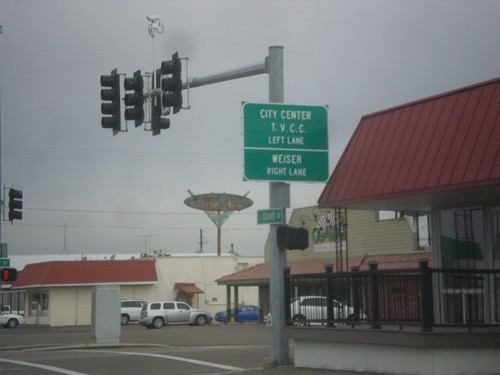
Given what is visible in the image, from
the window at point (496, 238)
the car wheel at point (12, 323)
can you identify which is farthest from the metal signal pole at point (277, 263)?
the car wheel at point (12, 323)

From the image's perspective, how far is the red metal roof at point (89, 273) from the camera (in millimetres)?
70750

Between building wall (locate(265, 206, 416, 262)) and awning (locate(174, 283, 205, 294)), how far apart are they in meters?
22.0

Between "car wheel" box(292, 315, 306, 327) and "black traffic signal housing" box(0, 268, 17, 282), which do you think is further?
"black traffic signal housing" box(0, 268, 17, 282)

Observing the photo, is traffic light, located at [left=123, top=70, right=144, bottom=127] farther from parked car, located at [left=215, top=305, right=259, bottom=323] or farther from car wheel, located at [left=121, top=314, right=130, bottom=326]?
car wheel, located at [left=121, top=314, right=130, bottom=326]

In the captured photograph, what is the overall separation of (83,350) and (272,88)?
1575 cm

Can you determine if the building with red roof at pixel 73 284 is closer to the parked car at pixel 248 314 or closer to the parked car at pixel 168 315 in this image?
the parked car at pixel 248 314

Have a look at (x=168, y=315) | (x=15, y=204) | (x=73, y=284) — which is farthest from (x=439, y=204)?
(x=73, y=284)

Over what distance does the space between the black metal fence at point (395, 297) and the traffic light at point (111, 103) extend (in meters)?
4.72

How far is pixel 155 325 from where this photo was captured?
182ft

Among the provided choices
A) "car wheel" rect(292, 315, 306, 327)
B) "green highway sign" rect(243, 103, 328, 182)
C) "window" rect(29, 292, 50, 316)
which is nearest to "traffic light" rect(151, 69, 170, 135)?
"green highway sign" rect(243, 103, 328, 182)

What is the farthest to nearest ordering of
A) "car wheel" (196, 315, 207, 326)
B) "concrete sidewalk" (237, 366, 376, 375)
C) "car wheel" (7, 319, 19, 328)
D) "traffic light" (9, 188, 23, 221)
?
"car wheel" (7, 319, 19, 328) → "car wheel" (196, 315, 207, 326) → "traffic light" (9, 188, 23, 221) → "concrete sidewalk" (237, 366, 376, 375)

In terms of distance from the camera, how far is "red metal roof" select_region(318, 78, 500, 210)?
15.6m

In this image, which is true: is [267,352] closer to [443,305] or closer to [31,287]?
[443,305]

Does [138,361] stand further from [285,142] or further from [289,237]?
[285,142]
